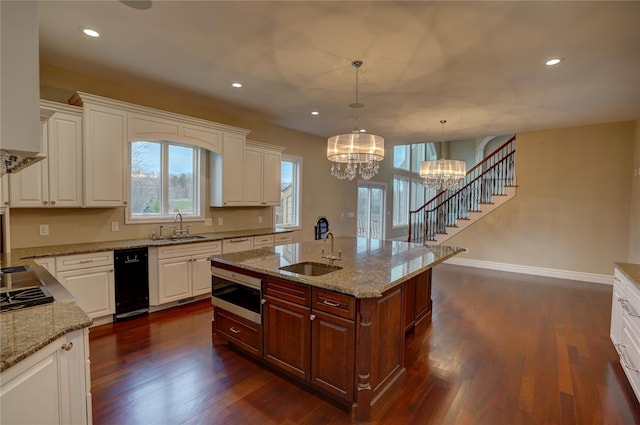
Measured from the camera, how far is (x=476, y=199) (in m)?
7.10

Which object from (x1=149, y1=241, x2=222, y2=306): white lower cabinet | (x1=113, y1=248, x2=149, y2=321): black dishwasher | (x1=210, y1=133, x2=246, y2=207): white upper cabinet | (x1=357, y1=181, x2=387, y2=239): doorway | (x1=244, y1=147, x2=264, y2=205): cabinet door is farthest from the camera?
(x1=357, y1=181, x2=387, y2=239): doorway

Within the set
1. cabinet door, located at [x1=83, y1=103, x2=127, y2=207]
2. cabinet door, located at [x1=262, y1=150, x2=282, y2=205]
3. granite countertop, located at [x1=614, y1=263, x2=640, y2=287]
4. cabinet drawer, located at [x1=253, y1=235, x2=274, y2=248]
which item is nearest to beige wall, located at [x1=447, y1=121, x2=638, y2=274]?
granite countertop, located at [x1=614, y1=263, x2=640, y2=287]

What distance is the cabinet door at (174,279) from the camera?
3.74m

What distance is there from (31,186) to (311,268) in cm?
290

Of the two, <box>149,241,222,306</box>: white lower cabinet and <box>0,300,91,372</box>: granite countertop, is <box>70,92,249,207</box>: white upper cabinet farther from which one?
<box>0,300,91,372</box>: granite countertop

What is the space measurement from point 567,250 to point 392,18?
585 centimetres

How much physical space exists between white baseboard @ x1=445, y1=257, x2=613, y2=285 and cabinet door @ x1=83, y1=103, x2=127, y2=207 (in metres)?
6.64

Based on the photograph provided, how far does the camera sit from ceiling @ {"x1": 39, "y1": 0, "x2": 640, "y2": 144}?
2305mm

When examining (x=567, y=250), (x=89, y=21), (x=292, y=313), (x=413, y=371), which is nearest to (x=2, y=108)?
(x=89, y=21)

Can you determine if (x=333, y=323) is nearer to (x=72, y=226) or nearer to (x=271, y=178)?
(x=72, y=226)

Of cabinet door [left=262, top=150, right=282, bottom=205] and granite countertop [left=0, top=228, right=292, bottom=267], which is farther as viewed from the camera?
cabinet door [left=262, top=150, right=282, bottom=205]

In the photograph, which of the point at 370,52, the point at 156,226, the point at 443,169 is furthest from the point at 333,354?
the point at 443,169

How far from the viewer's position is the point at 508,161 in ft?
21.9

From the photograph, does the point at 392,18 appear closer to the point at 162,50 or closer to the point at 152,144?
the point at 162,50
